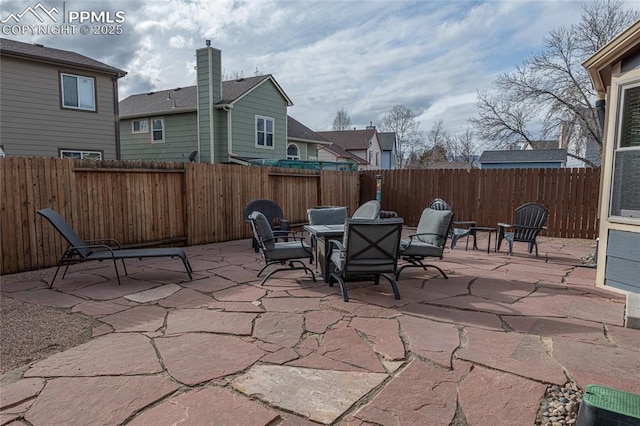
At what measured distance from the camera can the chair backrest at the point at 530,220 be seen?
711 cm

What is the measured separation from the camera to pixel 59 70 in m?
11.4

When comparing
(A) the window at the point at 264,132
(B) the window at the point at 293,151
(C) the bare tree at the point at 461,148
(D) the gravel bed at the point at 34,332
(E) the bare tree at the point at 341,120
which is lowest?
(D) the gravel bed at the point at 34,332

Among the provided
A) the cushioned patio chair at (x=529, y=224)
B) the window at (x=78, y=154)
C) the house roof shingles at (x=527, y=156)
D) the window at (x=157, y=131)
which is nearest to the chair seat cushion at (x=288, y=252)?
the cushioned patio chair at (x=529, y=224)

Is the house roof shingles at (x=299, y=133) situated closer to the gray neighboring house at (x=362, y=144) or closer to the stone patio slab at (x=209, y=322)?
the gray neighboring house at (x=362, y=144)

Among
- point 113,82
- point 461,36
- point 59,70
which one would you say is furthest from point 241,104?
point 461,36

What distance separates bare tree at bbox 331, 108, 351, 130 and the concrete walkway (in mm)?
42288

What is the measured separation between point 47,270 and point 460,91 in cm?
1907

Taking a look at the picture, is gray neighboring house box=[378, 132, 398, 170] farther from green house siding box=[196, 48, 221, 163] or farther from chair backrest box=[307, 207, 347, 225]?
chair backrest box=[307, 207, 347, 225]

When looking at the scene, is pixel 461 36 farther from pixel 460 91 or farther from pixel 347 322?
pixel 460 91

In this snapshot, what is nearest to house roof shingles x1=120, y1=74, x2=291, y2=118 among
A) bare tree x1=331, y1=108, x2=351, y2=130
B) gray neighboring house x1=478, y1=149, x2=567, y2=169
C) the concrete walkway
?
the concrete walkway

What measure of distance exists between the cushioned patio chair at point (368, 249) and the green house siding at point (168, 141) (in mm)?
12756

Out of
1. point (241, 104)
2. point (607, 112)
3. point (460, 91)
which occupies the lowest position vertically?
point (607, 112)

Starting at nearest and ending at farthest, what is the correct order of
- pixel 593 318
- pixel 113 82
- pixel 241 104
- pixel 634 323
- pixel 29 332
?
1. pixel 29 332
2. pixel 634 323
3. pixel 593 318
4. pixel 113 82
5. pixel 241 104

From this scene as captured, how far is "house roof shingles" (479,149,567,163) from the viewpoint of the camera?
25219mm
